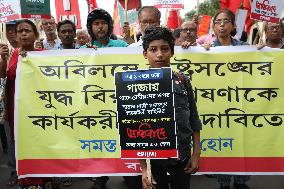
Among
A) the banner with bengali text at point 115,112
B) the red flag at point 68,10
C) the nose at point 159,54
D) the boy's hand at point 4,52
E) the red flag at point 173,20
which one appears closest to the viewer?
the nose at point 159,54

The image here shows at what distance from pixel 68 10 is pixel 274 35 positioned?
3.96 m

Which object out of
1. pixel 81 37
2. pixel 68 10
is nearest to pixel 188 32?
pixel 81 37

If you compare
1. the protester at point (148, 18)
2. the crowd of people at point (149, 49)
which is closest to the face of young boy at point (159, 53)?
the crowd of people at point (149, 49)

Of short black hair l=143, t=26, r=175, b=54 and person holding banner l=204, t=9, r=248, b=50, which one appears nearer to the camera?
short black hair l=143, t=26, r=175, b=54

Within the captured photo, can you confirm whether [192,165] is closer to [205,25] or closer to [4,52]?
[4,52]

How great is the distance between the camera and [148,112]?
107 inches

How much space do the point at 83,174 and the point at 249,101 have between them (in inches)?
70.1

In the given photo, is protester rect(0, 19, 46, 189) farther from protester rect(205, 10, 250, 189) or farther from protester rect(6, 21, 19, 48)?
protester rect(205, 10, 250, 189)

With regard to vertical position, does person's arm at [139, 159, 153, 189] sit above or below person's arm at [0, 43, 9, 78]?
below

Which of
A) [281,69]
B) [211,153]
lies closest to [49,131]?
[211,153]

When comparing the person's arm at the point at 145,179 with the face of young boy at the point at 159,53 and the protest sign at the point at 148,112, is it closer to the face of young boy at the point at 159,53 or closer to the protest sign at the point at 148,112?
the protest sign at the point at 148,112

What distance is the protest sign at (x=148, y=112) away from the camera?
267 cm

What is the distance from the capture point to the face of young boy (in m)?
2.80

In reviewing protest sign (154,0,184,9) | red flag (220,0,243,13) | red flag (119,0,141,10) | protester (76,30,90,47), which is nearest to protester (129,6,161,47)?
protester (76,30,90,47)
